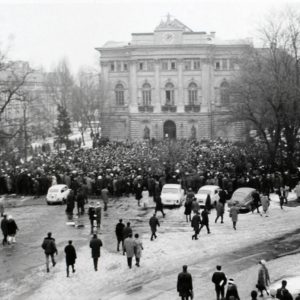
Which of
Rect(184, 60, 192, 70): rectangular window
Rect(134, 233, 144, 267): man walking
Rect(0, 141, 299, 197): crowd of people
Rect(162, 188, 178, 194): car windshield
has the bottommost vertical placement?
Rect(134, 233, 144, 267): man walking

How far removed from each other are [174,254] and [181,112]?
182 feet

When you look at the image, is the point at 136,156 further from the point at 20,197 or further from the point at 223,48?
the point at 223,48

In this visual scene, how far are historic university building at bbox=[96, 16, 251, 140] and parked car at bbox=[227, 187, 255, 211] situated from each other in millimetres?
45613

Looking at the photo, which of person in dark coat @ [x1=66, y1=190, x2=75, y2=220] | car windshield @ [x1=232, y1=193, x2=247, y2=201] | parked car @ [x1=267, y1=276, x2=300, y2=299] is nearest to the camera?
parked car @ [x1=267, y1=276, x2=300, y2=299]

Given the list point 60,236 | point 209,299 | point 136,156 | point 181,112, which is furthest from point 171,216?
point 181,112

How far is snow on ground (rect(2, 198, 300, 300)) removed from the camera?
18.2 metres

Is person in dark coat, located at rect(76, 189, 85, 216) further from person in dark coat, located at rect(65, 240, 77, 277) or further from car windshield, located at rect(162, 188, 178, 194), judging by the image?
person in dark coat, located at rect(65, 240, 77, 277)

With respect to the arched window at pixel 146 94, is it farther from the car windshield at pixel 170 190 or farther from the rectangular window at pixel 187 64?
the car windshield at pixel 170 190

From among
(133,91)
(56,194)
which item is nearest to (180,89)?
(133,91)

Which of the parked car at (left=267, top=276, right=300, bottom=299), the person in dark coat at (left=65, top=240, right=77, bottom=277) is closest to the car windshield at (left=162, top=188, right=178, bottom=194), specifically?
the person in dark coat at (left=65, top=240, right=77, bottom=277)

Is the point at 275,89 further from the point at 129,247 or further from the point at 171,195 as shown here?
the point at 129,247

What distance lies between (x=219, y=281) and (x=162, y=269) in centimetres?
402

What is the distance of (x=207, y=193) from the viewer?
3156 centimetres

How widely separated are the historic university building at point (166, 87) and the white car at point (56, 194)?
42428 mm
